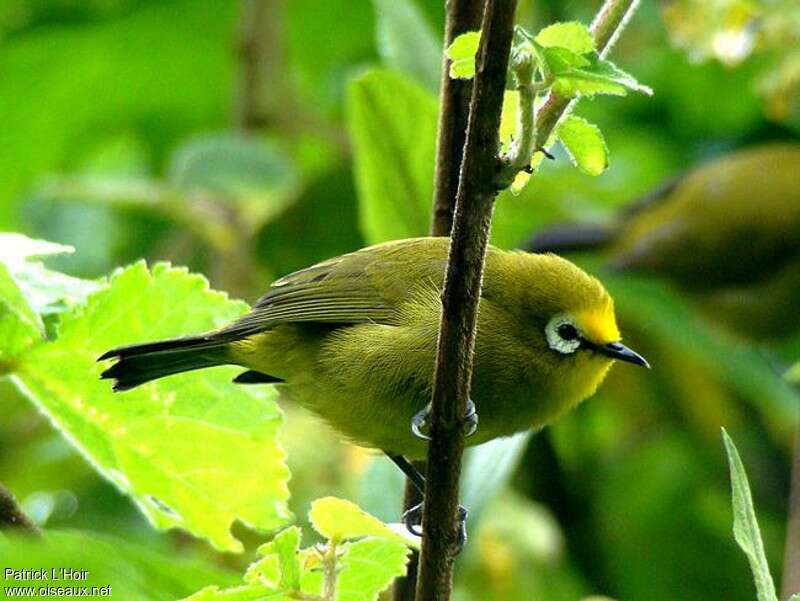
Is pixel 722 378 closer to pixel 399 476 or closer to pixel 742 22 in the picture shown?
pixel 742 22

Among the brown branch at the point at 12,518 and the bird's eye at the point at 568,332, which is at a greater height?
the bird's eye at the point at 568,332

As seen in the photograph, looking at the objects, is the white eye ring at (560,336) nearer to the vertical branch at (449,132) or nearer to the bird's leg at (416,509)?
the bird's leg at (416,509)

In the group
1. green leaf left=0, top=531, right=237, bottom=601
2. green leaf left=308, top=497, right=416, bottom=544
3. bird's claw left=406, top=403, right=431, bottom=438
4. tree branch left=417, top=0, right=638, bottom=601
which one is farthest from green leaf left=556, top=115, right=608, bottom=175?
bird's claw left=406, top=403, right=431, bottom=438

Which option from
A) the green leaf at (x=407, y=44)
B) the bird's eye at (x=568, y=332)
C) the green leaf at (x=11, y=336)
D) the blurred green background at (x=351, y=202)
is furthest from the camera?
the blurred green background at (x=351, y=202)

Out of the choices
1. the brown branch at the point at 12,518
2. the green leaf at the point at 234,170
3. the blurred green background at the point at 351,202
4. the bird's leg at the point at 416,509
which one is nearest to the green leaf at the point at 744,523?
the bird's leg at the point at 416,509

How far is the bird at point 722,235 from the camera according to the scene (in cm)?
436

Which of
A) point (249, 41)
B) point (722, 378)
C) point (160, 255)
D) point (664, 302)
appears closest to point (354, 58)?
point (249, 41)

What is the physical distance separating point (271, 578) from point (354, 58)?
3.48 metres

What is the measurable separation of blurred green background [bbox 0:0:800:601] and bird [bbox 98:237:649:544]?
0.29 m

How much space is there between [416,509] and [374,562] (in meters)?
0.46

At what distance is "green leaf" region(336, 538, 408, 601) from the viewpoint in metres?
1.29

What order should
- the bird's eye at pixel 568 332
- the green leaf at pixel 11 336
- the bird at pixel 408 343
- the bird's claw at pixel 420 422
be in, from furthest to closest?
the bird's eye at pixel 568 332
the bird at pixel 408 343
the bird's claw at pixel 420 422
the green leaf at pixel 11 336

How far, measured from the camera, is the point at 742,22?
2.64 m

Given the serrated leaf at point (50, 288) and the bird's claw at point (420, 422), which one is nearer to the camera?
the serrated leaf at point (50, 288)
